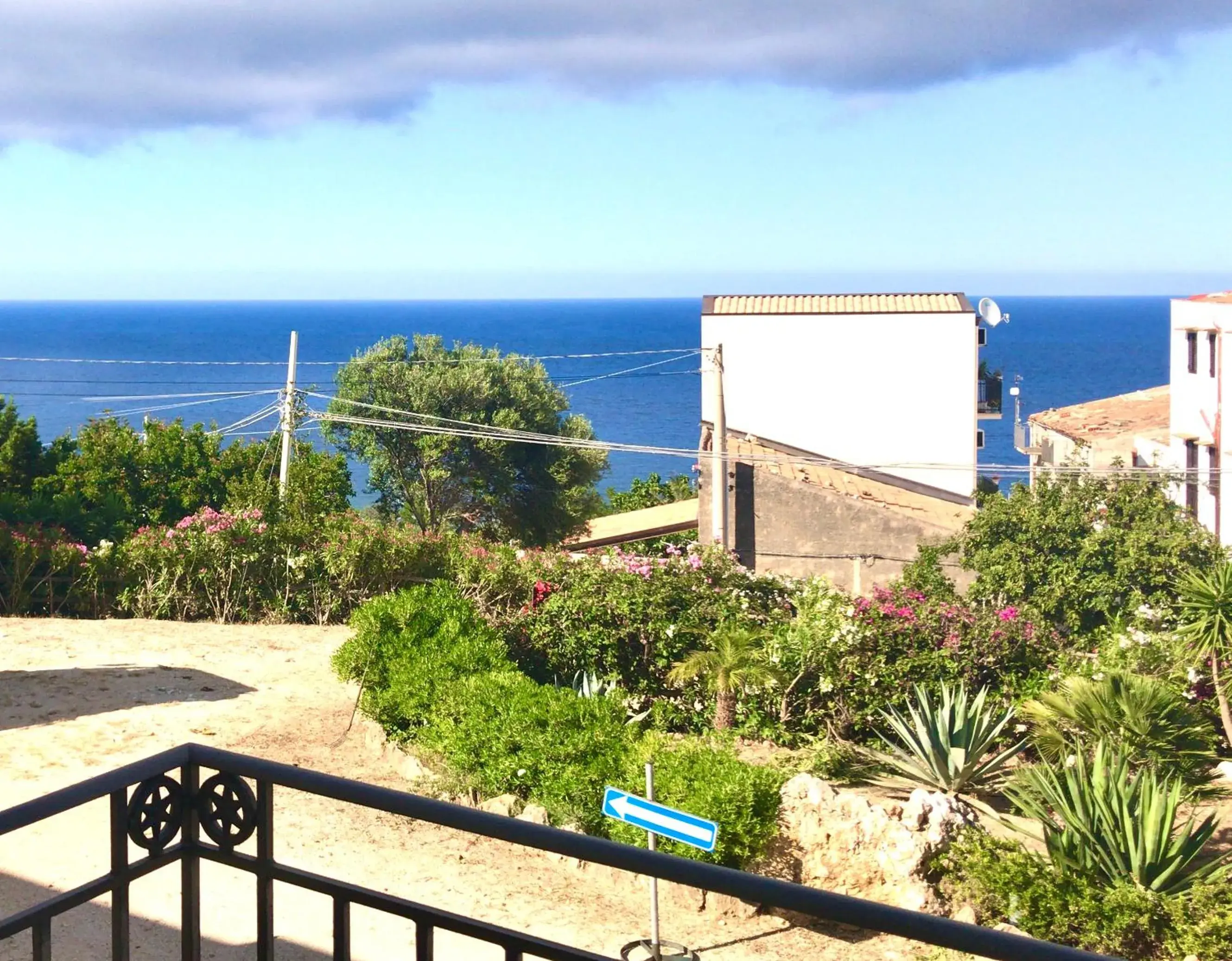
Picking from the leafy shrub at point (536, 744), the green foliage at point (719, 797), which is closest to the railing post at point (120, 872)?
the green foliage at point (719, 797)

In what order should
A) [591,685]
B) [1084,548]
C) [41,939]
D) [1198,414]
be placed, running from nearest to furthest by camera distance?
[41,939] → [591,685] → [1084,548] → [1198,414]

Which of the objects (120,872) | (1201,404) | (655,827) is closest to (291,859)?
(655,827)

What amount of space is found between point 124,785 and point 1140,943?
18.7 ft

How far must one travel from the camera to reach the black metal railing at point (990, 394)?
1551 inches

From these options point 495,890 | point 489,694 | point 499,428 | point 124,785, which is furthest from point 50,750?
point 499,428

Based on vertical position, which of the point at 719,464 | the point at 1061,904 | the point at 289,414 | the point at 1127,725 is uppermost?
the point at 289,414

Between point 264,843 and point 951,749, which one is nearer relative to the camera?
point 264,843

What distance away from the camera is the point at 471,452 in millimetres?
37531

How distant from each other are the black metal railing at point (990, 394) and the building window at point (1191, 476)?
12307 millimetres

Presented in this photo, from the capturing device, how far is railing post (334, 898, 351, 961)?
224 centimetres

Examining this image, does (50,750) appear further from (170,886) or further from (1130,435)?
(1130,435)

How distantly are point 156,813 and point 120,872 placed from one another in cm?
11

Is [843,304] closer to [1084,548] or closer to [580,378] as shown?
[1084,548]

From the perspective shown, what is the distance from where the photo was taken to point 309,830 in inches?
305
